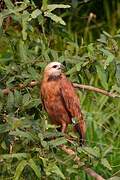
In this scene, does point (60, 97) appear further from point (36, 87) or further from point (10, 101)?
point (10, 101)

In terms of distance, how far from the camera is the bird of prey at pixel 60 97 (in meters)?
3.74

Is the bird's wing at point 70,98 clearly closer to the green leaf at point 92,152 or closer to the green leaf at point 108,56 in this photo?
the green leaf at point 108,56

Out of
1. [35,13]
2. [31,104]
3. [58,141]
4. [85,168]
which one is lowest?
[85,168]

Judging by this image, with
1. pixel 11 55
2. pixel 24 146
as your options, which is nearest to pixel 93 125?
pixel 11 55

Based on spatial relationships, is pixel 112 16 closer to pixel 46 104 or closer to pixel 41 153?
pixel 46 104

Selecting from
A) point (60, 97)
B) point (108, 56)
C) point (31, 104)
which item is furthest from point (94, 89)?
point (60, 97)

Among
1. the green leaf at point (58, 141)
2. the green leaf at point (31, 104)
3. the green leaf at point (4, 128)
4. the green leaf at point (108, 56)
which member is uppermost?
the green leaf at point (108, 56)

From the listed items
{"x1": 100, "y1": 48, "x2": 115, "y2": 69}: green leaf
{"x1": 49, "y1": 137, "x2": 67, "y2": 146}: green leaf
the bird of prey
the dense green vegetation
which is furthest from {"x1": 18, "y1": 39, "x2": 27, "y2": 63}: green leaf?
{"x1": 49, "y1": 137, "x2": 67, "y2": 146}: green leaf

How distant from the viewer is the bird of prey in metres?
3.74

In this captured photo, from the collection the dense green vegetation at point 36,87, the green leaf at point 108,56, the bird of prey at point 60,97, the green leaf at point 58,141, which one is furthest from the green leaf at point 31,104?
the green leaf at point 108,56

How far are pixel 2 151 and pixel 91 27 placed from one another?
359 centimetres

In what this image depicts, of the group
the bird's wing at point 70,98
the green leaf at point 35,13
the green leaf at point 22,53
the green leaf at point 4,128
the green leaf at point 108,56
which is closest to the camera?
the green leaf at point 35,13

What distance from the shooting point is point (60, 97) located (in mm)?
3881

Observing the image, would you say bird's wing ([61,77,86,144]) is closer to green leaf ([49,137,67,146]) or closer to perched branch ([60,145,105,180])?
perched branch ([60,145,105,180])
